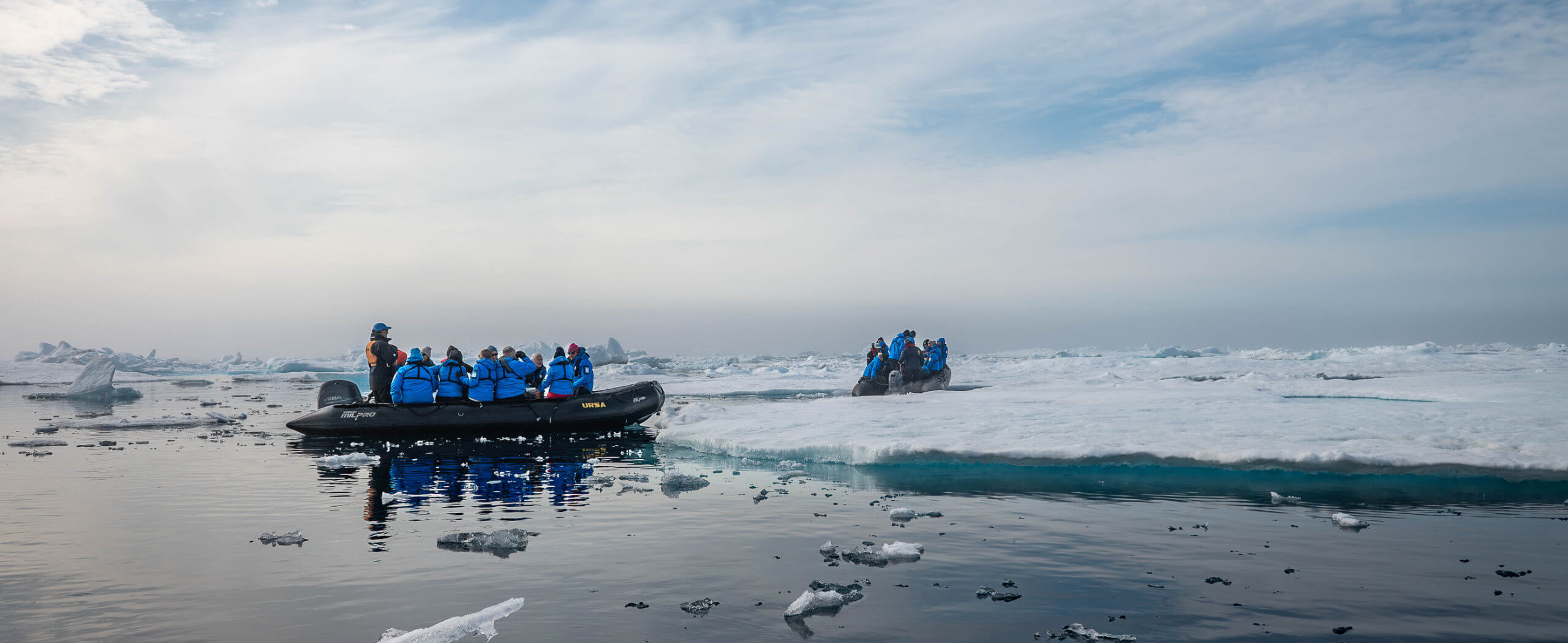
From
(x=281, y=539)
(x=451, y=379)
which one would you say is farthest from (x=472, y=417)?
(x=281, y=539)

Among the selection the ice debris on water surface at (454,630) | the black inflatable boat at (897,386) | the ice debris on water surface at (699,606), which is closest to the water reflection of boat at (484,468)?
the ice debris on water surface at (454,630)

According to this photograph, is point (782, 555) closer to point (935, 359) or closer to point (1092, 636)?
point (1092, 636)

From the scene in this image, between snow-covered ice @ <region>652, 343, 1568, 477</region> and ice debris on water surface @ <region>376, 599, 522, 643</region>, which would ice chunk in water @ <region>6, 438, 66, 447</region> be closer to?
snow-covered ice @ <region>652, 343, 1568, 477</region>

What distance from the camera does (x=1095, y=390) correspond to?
21.0 m

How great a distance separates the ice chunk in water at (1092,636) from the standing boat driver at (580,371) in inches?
567

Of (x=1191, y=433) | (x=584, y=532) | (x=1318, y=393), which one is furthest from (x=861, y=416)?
(x=1318, y=393)

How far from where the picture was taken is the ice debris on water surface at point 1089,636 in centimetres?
507

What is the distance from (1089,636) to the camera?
16.8ft

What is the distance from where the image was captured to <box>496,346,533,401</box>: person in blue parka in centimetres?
1787

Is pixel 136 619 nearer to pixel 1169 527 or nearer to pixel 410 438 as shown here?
pixel 1169 527

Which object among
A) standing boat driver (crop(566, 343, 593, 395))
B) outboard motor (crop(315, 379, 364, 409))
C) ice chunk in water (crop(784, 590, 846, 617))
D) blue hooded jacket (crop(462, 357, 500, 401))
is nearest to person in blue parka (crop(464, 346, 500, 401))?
blue hooded jacket (crop(462, 357, 500, 401))

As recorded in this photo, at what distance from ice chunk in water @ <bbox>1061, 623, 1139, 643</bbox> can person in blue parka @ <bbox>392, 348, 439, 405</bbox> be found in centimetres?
1521

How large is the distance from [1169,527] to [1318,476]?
4544 mm

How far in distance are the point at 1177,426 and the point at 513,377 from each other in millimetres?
12875
